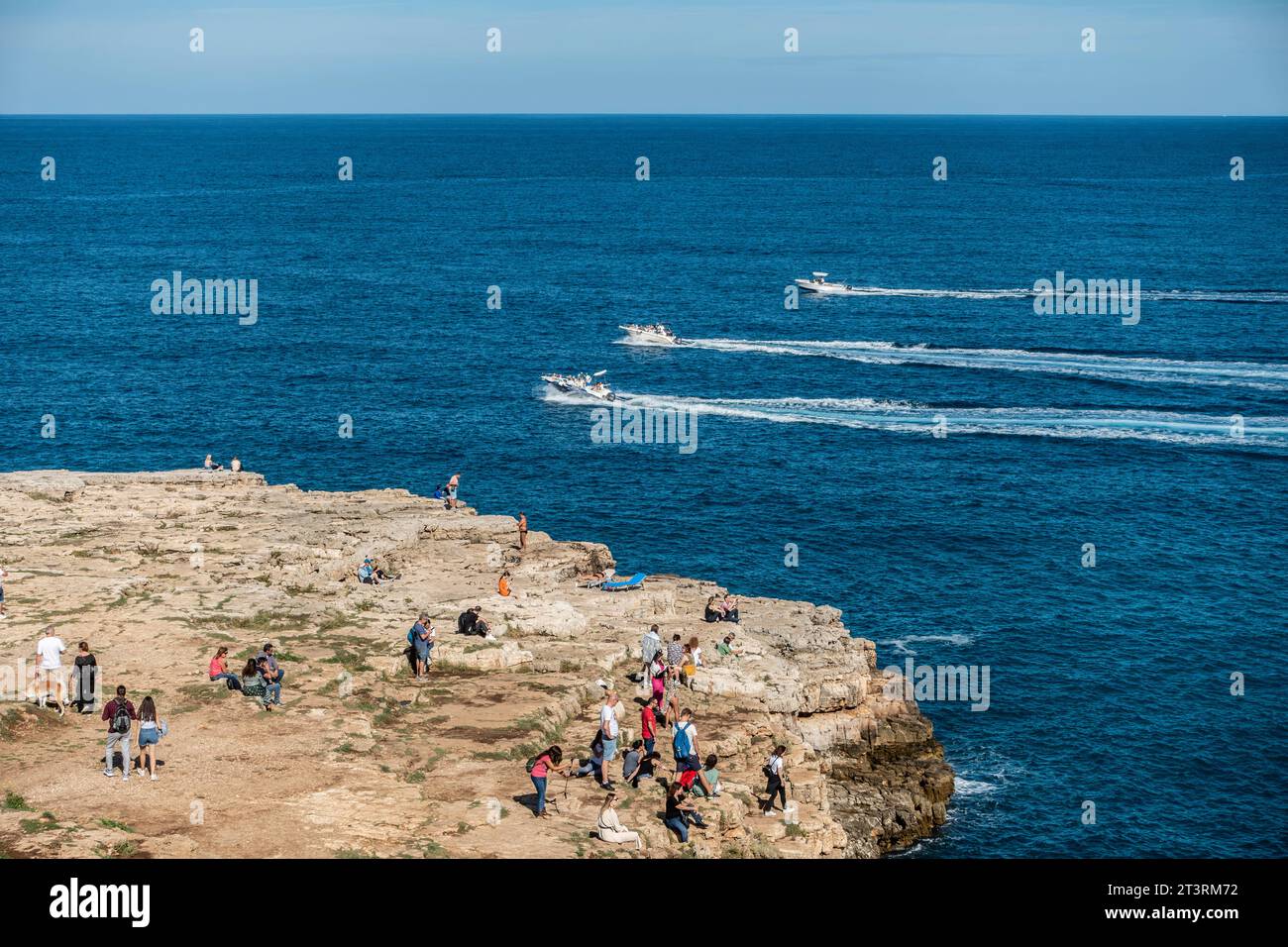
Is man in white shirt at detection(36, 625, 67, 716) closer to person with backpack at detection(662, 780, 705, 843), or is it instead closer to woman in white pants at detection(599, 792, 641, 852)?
woman in white pants at detection(599, 792, 641, 852)

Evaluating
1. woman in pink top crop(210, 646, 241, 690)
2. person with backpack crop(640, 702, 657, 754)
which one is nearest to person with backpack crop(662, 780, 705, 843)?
person with backpack crop(640, 702, 657, 754)

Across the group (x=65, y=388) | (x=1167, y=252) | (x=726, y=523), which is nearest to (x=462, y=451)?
(x=726, y=523)

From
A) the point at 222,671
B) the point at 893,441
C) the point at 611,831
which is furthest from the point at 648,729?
the point at 893,441

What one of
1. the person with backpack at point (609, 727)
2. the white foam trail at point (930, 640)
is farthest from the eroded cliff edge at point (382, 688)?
the white foam trail at point (930, 640)

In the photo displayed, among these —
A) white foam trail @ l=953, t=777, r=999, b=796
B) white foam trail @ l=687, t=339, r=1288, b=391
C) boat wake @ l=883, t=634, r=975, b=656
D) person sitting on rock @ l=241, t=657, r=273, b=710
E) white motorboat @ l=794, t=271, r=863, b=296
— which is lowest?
white foam trail @ l=953, t=777, r=999, b=796

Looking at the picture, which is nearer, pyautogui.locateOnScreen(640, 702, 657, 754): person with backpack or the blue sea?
pyautogui.locateOnScreen(640, 702, 657, 754): person with backpack
